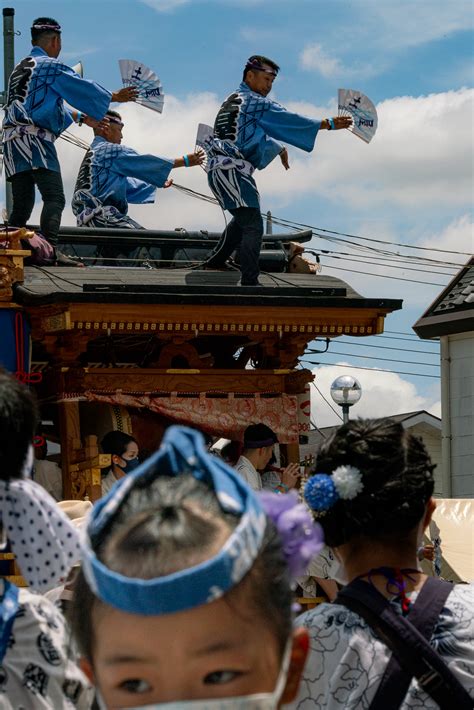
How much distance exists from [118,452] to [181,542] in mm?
6678

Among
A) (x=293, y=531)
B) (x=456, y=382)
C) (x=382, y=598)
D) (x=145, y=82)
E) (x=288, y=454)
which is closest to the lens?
(x=293, y=531)

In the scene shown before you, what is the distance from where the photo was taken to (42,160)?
9.44 m

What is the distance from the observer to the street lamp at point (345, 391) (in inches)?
464

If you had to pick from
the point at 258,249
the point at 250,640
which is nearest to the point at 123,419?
the point at 258,249

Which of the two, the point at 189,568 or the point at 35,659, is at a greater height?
the point at 189,568

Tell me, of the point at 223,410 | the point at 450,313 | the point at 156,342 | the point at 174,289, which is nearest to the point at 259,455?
the point at 223,410

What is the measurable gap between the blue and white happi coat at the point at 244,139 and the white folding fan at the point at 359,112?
566mm

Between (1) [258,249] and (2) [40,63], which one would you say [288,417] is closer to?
(1) [258,249]

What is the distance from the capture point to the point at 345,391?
38.7 ft

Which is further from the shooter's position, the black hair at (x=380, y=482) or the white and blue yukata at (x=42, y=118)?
the white and blue yukata at (x=42, y=118)

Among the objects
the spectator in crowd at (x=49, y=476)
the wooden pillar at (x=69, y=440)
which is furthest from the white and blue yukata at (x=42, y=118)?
the spectator in crowd at (x=49, y=476)

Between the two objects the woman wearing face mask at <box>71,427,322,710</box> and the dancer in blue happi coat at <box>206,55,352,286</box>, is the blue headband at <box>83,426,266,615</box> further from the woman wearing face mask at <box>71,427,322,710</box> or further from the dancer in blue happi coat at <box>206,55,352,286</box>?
the dancer in blue happi coat at <box>206,55,352,286</box>

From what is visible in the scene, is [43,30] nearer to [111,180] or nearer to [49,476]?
[111,180]

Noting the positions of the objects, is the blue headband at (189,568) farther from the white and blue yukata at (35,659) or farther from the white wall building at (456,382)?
the white wall building at (456,382)
